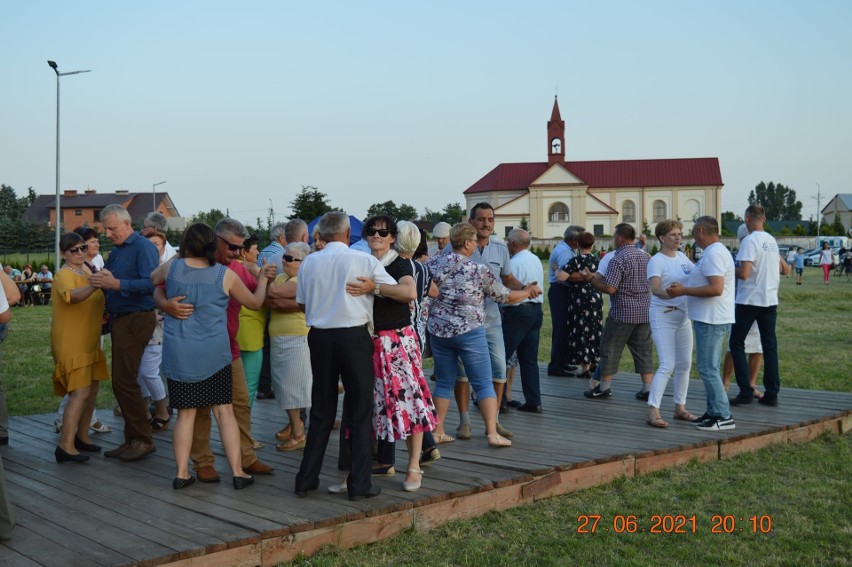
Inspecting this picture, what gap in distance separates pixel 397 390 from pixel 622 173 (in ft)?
298

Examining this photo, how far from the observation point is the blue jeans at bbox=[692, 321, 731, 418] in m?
7.12

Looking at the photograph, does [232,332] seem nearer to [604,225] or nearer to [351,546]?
[351,546]

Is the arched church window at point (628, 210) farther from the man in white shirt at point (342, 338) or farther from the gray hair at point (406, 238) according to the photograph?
the man in white shirt at point (342, 338)

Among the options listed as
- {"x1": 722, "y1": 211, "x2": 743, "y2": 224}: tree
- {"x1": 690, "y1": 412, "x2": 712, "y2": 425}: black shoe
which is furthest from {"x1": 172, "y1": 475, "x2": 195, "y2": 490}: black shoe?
{"x1": 722, "y1": 211, "x2": 743, "y2": 224}: tree

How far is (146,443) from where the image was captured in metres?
6.29

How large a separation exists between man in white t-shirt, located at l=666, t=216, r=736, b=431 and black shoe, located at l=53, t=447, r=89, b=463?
4886mm

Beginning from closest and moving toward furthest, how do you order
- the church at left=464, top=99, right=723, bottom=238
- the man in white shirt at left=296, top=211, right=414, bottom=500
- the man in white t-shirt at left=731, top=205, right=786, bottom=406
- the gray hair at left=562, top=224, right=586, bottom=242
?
the man in white shirt at left=296, top=211, right=414, bottom=500
the man in white t-shirt at left=731, top=205, right=786, bottom=406
the gray hair at left=562, top=224, right=586, bottom=242
the church at left=464, top=99, right=723, bottom=238

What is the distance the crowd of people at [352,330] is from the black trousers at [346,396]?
0.01 metres

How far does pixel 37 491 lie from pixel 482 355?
3154 millimetres

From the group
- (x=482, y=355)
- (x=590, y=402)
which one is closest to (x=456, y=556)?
(x=482, y=355)

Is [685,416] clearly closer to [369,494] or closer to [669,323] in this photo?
[669,323]

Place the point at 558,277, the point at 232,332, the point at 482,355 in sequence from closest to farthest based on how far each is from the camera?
the point at 232,332, the point at 482,355, the point at 558,277

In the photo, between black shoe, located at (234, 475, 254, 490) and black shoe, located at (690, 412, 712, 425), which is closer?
black shoe, located at (234, 475, 254, 490)
